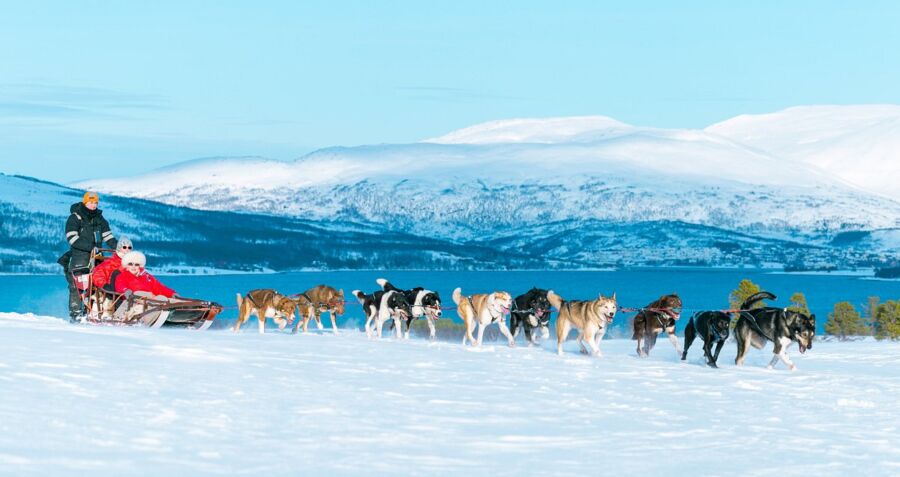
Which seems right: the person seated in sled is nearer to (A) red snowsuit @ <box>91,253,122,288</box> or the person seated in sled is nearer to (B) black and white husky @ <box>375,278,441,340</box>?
(A) red snowsuit @ <box>91,253,122,288</box>

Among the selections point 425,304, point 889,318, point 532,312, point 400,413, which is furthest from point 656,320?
point 889,318

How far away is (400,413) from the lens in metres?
12.1

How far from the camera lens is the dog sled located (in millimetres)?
19562

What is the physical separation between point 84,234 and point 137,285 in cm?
111

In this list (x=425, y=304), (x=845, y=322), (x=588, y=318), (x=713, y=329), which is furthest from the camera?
(x=845, y=322)

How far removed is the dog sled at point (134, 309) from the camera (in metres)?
19.6

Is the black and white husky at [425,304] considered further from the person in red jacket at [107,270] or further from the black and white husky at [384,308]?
the person in red jacket at [107,270]

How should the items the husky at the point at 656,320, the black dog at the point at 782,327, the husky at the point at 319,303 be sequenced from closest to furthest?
the black dog at the point at 782,327 → the husky at the point at 656,320 → the husky at the point at 319,303

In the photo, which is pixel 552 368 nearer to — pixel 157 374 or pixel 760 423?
pixel 760 423

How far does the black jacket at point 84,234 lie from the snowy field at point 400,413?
1926 mm

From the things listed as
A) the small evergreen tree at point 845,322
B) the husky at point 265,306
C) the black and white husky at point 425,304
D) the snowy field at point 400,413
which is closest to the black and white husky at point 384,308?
the black and white husky at point 425,304

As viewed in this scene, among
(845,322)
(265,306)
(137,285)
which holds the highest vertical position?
(137,285)

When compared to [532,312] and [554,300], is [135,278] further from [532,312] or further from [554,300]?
[554,300]

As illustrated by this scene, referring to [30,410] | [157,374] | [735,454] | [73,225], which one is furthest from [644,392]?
[73,225]
